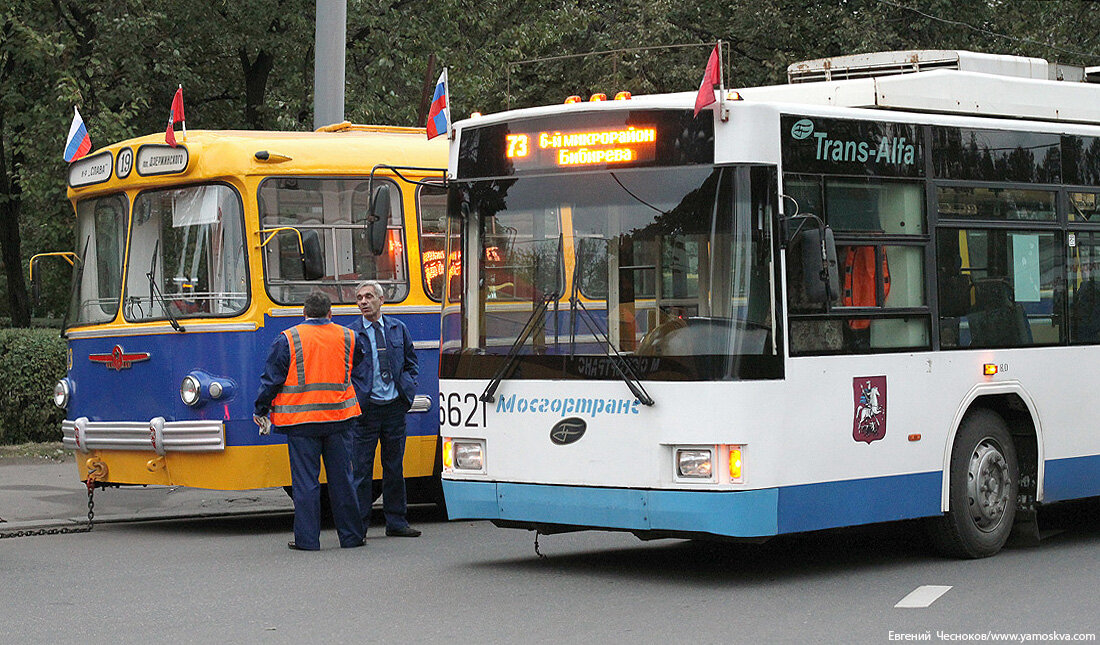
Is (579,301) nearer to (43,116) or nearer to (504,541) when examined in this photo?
(504,541)

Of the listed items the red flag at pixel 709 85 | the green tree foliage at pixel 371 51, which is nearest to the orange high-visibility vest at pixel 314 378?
the red flag at pixel 709 85

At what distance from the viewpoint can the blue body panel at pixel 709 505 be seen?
9.41 m

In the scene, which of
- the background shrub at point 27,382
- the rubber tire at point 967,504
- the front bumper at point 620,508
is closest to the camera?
the front bumper at point 620,508

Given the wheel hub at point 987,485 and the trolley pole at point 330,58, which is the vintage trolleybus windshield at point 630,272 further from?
the trolley pole at point 330,58

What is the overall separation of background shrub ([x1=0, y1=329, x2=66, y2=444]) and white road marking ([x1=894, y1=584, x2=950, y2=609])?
12240 mm

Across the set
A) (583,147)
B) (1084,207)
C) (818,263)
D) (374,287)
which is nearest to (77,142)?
(374,287)

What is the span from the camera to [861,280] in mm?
10234

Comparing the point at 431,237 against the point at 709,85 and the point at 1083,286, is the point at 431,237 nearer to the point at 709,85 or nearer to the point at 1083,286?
the point at 709,85

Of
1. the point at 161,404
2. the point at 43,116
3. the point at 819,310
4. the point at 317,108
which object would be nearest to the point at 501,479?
the point at 819,310

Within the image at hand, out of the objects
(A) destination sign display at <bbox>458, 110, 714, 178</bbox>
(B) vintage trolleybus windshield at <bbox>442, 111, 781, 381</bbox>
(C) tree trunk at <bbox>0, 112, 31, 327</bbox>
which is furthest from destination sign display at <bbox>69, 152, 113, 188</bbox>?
(C) tree trunk at <bbox>0, 112, 31, 327</bbox>

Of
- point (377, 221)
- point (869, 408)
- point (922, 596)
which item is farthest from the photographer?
point (377, 221)

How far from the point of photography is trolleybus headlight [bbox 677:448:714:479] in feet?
31.0

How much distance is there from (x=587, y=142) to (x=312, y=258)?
3.52 metres

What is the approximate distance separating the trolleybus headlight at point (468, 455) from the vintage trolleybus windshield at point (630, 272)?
0.44 meters
